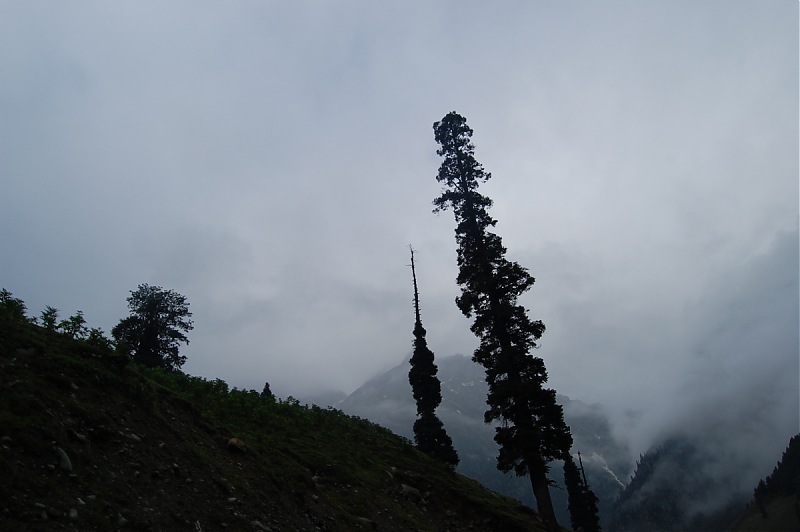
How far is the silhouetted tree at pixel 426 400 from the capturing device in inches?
1419

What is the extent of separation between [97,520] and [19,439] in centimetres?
216

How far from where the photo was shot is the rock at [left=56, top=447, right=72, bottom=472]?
8812 millimetres

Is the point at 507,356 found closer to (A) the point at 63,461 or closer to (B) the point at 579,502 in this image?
(A) the point at 63,461

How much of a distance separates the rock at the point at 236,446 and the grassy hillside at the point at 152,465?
10 centimetres

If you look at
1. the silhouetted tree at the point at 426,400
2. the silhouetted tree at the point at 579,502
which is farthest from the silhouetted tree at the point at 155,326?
the silhouetted tree at the point at 579,502

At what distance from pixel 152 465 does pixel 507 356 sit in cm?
1819

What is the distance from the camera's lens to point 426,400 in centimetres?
3928

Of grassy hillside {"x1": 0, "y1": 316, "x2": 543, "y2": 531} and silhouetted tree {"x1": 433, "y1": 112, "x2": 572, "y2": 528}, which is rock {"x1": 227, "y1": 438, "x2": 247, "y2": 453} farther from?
silhouetted tree {"x1": 433, "y1": 112, "x2": 572, "y2": 528}

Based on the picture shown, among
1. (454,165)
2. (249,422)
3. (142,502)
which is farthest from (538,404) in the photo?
(142,502)

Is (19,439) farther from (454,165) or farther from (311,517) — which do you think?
(454,165)

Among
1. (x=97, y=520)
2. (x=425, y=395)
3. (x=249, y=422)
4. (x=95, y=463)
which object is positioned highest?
(x=425, y=395)

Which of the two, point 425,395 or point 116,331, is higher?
point 116,331

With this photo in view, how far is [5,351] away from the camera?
11.1 metres

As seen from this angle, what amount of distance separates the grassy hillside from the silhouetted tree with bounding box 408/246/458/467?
15034 millimetres
